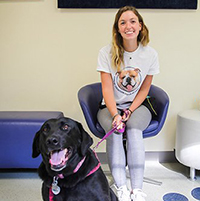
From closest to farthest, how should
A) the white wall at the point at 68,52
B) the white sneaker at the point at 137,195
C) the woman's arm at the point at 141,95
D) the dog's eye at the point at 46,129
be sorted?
1. the dog's eye at the point at 46,129
2. the white sneaker at the point at 137,195
3. the woman's arm at the point at 141,95
4. the white wall at the point at 68,52

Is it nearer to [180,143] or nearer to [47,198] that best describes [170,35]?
[180,143]

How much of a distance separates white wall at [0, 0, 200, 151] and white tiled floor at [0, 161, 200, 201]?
35 centimetres

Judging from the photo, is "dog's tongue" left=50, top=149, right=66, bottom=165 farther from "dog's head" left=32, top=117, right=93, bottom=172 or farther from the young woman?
the young woman

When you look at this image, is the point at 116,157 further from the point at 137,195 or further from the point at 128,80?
the point at 128,80

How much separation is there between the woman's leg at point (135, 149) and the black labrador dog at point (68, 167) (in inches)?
14.7

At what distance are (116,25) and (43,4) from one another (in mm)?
882

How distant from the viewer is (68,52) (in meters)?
2.60

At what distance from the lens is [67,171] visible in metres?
1.37

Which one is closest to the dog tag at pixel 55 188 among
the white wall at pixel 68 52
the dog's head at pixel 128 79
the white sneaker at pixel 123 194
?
the white sneaker at pixel 123 194

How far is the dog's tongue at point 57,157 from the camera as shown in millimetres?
1326

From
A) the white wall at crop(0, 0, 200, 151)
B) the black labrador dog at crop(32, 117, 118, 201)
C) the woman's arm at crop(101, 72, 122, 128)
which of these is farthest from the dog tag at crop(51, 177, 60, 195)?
the white wall at crop(0, 0, 200, 151)

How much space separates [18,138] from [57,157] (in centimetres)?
101

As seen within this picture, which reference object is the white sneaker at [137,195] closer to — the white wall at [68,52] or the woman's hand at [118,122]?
the woman's hand at [118,122]

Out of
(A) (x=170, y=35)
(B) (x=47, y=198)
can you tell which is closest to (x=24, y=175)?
(B) (x=47, y=198)
